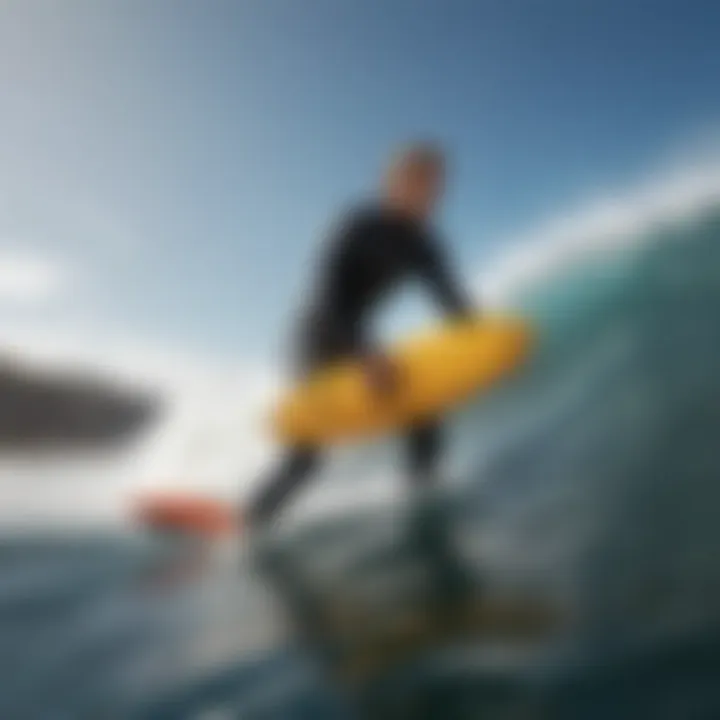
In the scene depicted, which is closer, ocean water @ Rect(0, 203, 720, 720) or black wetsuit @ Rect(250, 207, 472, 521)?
ocean water @ Rect(0, 203, 720, 720)

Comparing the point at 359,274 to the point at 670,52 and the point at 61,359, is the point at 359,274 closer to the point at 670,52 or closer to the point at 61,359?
the point at 61,359

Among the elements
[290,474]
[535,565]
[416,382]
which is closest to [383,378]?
[416,382]

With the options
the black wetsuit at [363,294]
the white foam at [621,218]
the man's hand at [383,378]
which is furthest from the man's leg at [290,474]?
the white foam at [621,218]

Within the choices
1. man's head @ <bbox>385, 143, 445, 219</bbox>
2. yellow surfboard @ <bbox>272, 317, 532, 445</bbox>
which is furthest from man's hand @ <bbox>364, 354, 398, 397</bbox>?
man's head @ <bbox>385, 143, 445, 219</bbox>

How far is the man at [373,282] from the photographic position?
1465 millimetres

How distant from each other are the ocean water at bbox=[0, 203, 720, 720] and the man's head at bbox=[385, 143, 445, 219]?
15cm

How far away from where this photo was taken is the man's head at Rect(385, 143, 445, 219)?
1485 millimetres

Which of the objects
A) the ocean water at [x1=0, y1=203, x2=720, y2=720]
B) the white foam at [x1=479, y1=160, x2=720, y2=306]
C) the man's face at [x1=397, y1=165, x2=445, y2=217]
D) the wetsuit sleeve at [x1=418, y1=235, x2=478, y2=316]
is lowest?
the ocean water at [x1=0, y1=203, x2=720, y2=720]

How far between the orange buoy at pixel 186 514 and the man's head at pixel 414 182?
41 centimetres

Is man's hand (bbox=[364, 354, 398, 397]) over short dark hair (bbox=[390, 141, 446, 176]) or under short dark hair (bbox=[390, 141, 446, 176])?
under

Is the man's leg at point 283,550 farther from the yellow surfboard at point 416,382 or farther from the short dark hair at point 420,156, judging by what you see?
the short dark hair at point 420,156

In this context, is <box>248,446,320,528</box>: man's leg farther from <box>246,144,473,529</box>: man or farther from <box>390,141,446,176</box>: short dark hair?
<box>390,141,446,176</box>: short dark hair

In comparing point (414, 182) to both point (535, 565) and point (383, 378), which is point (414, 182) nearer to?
point (383, 378)

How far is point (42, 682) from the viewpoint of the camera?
1402 mm
